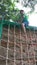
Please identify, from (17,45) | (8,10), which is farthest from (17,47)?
(8,10)

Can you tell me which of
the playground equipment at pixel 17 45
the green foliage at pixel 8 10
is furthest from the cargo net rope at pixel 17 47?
the green foliage at pixel 8 10

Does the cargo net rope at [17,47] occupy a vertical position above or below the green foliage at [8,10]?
below

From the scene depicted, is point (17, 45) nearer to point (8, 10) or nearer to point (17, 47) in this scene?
point (17, 47)

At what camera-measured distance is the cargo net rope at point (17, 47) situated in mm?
7273

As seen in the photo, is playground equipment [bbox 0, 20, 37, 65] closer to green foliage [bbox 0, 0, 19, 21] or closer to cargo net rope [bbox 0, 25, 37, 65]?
cargo net rope [bbox 0, 25, 37, 65]

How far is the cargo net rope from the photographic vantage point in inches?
286

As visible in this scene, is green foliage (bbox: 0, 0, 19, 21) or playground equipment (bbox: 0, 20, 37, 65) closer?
green foliage (bbox: 0, 0, 19, 21)

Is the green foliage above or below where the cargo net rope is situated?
above

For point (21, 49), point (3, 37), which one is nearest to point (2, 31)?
point (3, 37)

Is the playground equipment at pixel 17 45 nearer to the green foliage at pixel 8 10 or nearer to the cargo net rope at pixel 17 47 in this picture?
the cargo net rope at pixel 17 47

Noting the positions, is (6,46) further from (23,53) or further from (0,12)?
(0,12)

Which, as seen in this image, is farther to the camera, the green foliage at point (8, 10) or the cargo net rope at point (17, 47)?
the cargo net rope at point (17, 47)

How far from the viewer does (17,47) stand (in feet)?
24.8

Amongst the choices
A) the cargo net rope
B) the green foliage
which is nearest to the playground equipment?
the cargo net rope
